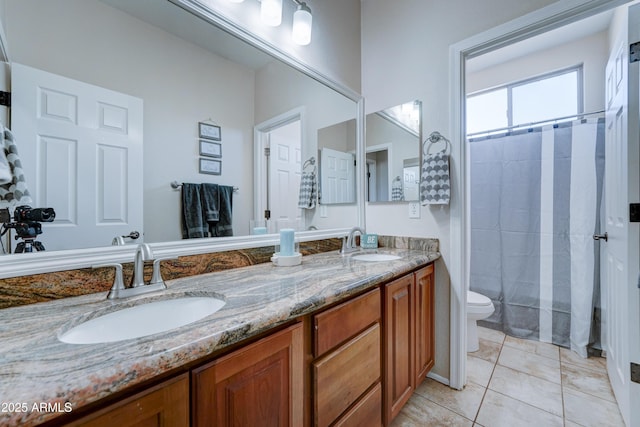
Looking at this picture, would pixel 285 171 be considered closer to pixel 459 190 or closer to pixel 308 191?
pixel 308 191

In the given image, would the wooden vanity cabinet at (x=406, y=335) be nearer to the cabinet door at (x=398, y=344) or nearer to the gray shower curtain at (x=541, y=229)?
the cabinet door at (x=398, y=344)

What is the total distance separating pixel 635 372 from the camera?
4.13ft

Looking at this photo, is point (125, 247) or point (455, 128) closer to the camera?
point (125, 247)

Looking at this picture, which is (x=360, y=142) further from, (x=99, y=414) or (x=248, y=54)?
(x=99, y=414)

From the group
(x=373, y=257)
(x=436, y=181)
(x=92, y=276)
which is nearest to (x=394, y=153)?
(x=436, y=181)

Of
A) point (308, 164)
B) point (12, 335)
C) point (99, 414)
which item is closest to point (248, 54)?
point (308, 164)

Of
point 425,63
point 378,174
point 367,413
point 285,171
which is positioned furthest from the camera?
point 378,174

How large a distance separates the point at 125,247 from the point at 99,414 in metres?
0.69

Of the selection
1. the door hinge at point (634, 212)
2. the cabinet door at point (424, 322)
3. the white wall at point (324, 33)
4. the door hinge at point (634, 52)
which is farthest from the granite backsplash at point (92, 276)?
the door hinge at point (634, 52)

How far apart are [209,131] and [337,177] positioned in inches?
40.1

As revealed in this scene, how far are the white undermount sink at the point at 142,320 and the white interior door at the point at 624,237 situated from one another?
1813 millimetres

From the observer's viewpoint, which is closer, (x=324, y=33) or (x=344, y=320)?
(x=344, y=320)

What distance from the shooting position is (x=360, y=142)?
7.06 feet

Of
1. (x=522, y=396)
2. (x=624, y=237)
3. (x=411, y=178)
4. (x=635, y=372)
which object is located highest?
(x=411, y=178)
